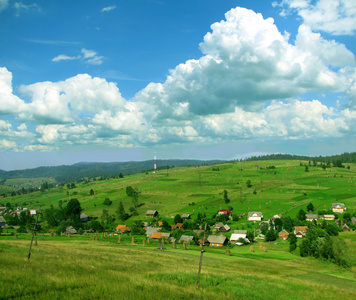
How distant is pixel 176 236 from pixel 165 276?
5999 centimetres

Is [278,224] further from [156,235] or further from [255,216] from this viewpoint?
[156,235]

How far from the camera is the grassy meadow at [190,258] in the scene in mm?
14344

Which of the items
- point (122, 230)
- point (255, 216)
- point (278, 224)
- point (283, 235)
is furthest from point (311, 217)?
point (122, 230)

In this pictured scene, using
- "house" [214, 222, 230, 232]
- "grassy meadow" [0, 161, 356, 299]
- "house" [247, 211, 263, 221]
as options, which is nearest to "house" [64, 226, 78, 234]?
"grassy meadow" [0, 161, 356, 299]

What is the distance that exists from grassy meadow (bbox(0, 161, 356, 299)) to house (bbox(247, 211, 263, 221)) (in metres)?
3.35

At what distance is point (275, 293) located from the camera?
62.2 feet

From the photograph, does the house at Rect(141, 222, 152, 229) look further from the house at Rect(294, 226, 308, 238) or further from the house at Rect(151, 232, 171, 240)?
the house at Rect(294, 226, 308, 238)

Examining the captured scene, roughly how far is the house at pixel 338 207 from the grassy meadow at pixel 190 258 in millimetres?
2567

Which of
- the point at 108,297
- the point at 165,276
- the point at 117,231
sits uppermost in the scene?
the point at 108,297

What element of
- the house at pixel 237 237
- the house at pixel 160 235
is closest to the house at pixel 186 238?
the house at pixel 160 235

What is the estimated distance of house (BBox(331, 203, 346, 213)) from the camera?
97.2 metres

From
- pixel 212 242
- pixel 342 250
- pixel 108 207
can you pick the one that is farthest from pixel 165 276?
pixel 108 207

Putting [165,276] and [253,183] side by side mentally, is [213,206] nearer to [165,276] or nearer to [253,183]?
[253,183]

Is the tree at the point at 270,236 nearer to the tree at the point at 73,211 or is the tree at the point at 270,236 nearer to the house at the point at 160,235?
the house at the point at 160,235
